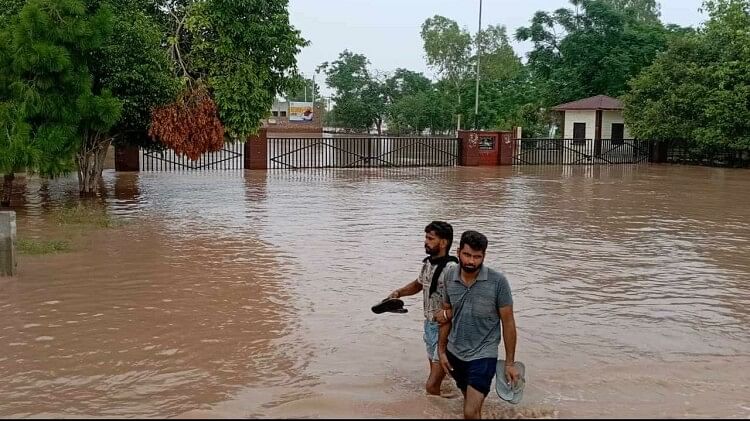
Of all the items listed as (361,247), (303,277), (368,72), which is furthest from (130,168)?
(368,72)

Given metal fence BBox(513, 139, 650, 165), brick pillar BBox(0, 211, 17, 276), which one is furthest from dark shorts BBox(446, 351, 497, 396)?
metal fence BBox(513, 139, 650, 165)

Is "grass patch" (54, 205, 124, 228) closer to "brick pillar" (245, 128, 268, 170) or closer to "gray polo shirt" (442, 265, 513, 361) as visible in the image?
"gray polo shirt" (442, 265, 513, 361)

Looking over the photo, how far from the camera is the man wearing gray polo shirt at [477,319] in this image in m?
5.22

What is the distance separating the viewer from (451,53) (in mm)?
75125

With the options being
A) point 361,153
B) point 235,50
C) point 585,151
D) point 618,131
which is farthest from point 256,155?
point 618,131

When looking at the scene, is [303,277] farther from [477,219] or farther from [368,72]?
[368,72]

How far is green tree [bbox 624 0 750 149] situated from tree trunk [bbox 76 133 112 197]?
2586 cm

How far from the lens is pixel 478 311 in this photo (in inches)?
208

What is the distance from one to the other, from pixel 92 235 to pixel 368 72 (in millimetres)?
58541

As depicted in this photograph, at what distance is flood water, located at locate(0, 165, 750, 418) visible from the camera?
20.5ft

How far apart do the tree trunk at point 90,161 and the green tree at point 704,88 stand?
25.9m

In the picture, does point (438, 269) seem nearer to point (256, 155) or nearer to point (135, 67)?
point (135, 67)

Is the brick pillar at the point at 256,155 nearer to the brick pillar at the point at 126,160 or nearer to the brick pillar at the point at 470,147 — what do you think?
the brick pillar at the point at 126,160

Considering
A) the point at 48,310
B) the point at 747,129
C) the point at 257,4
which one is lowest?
the point at 48,310
